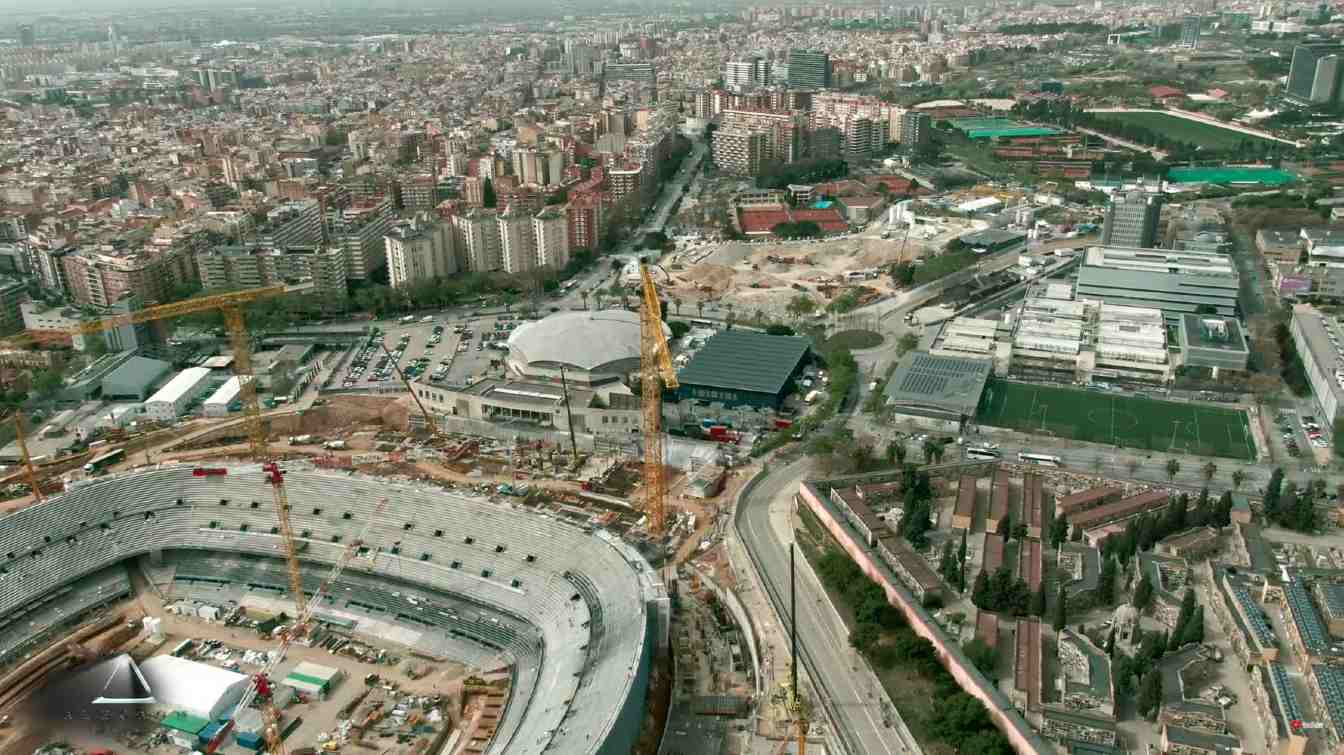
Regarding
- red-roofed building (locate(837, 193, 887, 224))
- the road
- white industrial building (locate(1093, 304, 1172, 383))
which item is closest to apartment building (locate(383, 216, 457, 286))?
red-roofed building (locate(837, 193, 887, 224))

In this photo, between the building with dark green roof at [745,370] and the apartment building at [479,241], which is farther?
the apartment building at [479,241]

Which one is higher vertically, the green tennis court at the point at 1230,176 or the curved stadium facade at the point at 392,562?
the green tennis court at the point at 1230,176

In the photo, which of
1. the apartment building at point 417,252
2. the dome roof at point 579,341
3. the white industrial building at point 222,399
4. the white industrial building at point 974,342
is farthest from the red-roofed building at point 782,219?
the white industrial building at point 222,399

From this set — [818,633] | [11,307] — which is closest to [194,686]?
[818,633]

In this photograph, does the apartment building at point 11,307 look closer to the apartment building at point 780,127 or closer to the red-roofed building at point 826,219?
the red-roofed building at point 826,219

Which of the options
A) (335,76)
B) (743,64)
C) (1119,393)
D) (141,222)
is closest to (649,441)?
(1119,393)

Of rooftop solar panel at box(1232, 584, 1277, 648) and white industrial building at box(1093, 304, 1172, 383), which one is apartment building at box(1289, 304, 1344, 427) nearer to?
white industrial building at box(1093, 304, 1172, 383)
